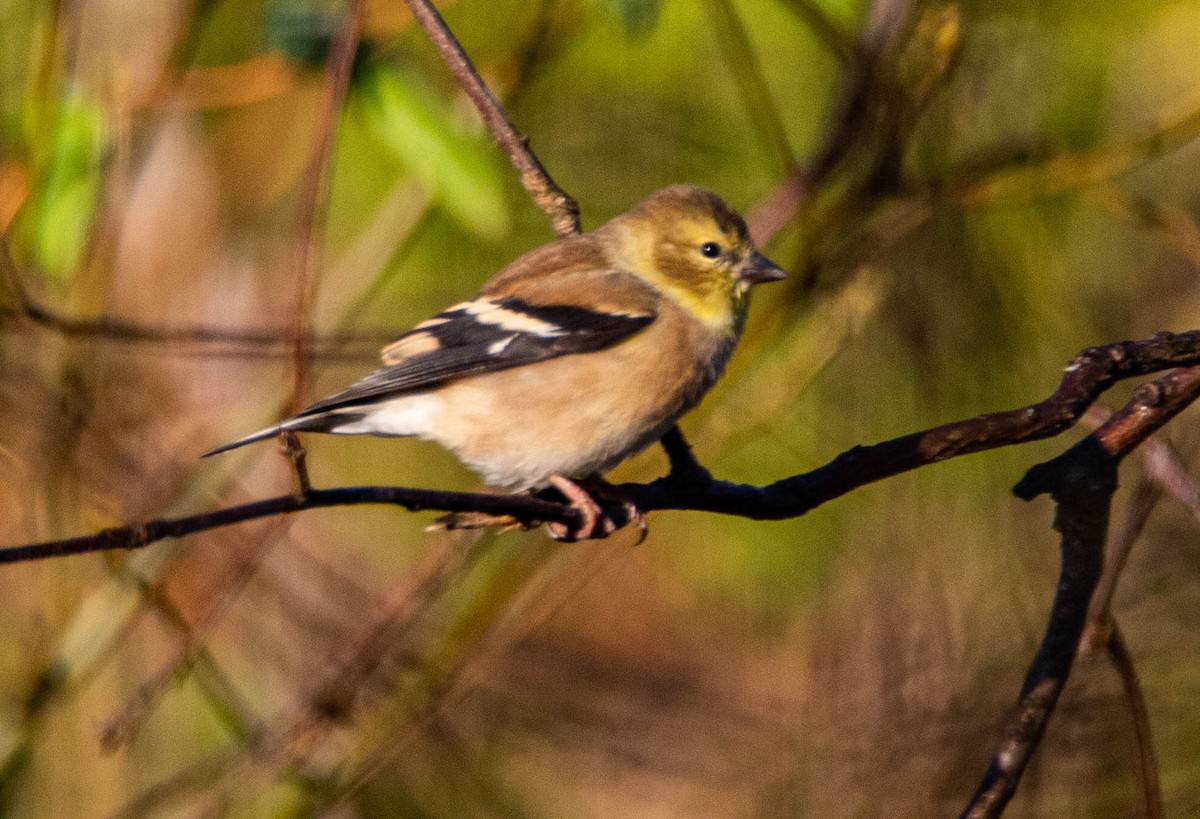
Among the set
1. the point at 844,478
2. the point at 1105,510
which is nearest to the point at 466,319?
the point at 844,478

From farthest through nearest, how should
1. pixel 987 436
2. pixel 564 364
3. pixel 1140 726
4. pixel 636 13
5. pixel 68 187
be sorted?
pixel 564 364
pixel 68 187
pixel 636 13
pixel 1140 726
pixel 987 436

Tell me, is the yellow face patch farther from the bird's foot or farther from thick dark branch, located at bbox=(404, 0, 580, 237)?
the bird's foot

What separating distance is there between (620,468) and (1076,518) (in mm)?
2326

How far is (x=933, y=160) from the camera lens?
4.58 m

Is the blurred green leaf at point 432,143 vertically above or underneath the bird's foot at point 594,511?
above

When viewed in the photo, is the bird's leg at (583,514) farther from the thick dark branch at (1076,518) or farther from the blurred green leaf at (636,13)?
the blurred green leaf at (636,13)

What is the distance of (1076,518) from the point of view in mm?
2465

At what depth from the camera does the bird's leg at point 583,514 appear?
2.97 metres

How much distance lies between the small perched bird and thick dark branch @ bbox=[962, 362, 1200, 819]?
1.20 metres

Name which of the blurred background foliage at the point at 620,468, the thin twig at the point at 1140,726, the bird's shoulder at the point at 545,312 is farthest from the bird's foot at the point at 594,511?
the thin twig at the point at 1140,726

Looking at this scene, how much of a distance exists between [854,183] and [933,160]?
34 centimetres

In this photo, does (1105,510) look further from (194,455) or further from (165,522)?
(194,455)

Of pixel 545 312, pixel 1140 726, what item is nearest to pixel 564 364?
pixel 545 312

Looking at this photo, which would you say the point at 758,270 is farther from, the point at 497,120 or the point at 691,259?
the point at 497,120
